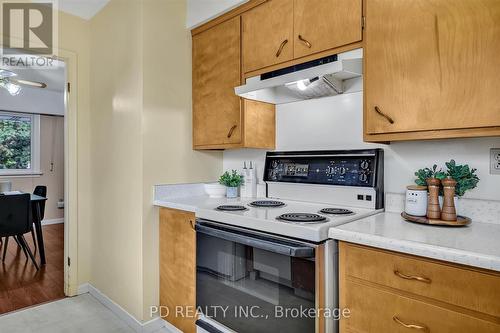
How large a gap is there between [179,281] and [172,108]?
3.98 ft

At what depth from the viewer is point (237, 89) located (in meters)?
1.78

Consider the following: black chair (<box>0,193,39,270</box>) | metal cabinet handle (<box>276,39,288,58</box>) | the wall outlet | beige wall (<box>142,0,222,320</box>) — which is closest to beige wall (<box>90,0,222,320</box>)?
beige wall (<box>142,0,222,320</box>)

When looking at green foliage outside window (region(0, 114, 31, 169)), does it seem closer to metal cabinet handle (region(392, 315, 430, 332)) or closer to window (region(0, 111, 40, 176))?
window (region(0, 111, 40, 176))

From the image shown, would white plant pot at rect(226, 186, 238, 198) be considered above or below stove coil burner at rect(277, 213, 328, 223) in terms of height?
above

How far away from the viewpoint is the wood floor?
2.46 metres

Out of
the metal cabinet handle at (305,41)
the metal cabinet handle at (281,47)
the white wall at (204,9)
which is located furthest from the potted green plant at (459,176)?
the white wall at (204,9)

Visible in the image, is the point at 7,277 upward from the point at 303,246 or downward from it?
downward

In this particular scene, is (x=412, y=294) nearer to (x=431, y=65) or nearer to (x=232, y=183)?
(x=431, y=65)

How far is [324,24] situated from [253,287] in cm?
139

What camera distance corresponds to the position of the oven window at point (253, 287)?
1228mm

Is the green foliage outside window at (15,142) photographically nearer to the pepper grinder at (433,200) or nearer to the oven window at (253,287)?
the oven window at (253,287)

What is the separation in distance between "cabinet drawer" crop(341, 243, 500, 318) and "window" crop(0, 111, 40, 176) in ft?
19.8

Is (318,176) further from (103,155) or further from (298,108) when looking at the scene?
(103,155)

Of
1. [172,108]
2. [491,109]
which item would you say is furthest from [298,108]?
[491,109]
